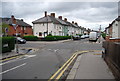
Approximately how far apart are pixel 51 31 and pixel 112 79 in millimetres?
48131

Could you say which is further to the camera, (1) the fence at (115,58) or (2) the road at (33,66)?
(2) the road at (33,66)

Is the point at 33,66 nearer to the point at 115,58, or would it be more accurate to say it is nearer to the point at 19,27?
the point at 115,58

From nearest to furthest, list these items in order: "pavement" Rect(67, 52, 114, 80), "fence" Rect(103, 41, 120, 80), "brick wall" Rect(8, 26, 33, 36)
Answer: "fence" Rect(103, 41, 120, 80) < "pavement" Rect(67, 52, 114, 80) < "brick wall" Rect(8, 26, 33, 36)

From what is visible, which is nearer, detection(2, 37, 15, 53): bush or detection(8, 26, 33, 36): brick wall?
detection(2, 37, 15, 53): bush

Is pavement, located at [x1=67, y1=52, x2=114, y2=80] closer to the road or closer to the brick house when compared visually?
the road

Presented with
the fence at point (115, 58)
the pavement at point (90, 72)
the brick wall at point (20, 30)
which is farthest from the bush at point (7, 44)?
the brick wall at point (20, 30)

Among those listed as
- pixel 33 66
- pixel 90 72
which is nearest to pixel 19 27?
pixel 33 66

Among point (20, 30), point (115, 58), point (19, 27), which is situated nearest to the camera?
point (115, 58)

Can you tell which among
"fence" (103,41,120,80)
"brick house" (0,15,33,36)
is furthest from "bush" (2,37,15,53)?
"brick house" (0,15,33,36)

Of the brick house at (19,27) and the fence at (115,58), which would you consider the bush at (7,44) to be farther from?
the brick house at (19,27)

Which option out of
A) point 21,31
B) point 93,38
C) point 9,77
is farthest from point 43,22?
point 9,77

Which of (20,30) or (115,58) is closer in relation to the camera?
(115,58)

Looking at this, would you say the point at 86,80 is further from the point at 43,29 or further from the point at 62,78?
the point at 43,29

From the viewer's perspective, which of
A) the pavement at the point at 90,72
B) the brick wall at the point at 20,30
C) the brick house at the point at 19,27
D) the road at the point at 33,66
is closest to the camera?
the pavement at the point at 90,72
